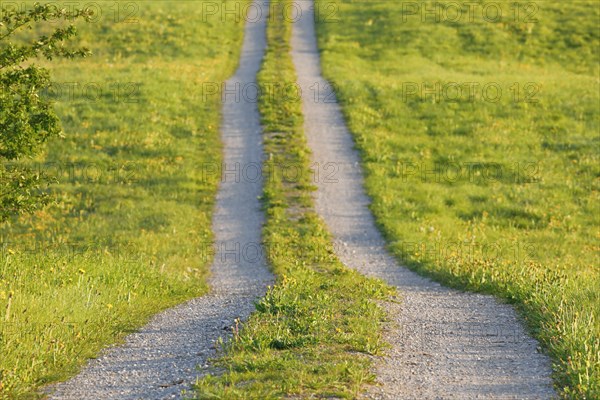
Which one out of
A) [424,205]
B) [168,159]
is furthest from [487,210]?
[168,159]

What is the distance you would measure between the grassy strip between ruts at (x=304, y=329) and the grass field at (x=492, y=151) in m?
2.07

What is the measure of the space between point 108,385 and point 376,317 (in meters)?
4.14

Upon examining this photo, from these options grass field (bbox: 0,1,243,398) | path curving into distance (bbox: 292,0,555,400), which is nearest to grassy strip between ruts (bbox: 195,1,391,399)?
path curving into distance (bbox: 292,0,555,400)

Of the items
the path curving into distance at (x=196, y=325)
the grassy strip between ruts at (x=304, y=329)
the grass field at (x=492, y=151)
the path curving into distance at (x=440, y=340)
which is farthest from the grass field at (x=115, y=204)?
the grass field at (x=492, y=151)

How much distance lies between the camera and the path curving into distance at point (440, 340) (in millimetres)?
8680

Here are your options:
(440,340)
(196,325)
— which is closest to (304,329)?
(440,340)

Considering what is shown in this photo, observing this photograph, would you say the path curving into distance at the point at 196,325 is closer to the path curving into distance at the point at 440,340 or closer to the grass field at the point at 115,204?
the grass field at the point at 115,204

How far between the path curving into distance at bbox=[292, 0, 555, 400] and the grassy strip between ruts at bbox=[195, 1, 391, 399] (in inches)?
14.7

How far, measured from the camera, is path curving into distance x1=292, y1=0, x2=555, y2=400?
8.68 m

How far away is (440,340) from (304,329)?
1882 mm

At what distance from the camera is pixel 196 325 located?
11.7 metres

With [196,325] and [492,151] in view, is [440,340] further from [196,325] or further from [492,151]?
[492,151]

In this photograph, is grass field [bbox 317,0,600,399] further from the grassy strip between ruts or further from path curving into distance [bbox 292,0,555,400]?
the grassy strip between ruts

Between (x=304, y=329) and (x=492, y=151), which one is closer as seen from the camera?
(x=304, y=329)
